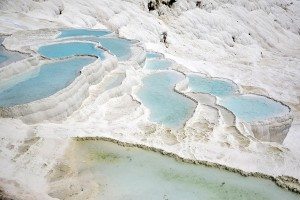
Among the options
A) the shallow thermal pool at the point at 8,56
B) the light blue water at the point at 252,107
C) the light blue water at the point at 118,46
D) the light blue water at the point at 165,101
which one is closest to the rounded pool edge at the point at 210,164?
the light blue water at the point at 165,101

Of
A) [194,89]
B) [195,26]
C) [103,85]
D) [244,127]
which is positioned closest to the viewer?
[244,127]

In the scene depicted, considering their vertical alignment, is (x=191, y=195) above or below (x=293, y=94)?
above

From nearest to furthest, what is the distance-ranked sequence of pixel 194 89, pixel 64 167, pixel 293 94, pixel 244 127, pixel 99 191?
pixel 99 191 → pixel 64 167 → pixel 244 127 → pixel 194 89 → pixel 293 94

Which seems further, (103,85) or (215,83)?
(215,83)

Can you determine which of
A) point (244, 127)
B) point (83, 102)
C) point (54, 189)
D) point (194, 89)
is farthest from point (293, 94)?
point (54, 189)

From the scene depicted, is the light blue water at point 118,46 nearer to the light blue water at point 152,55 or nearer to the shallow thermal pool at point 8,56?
the light blue water at point 152,55

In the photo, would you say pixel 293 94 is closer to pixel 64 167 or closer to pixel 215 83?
pixel 215 83

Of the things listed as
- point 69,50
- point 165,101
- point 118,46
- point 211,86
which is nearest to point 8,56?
point 69,50
